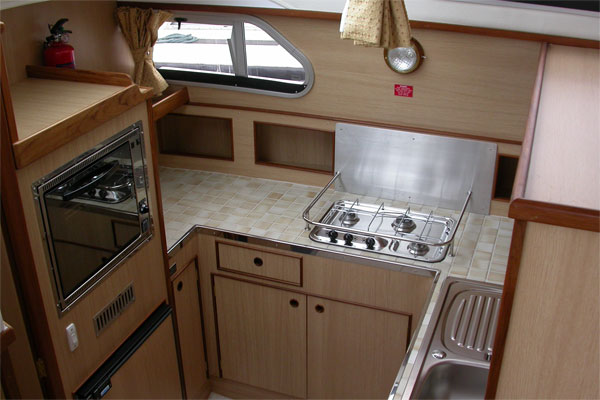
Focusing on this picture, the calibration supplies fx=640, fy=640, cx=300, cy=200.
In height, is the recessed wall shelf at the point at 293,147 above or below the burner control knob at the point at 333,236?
above

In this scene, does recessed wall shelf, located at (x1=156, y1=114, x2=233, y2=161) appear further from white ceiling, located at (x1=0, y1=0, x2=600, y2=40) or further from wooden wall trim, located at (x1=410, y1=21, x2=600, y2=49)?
wooden wall trim, located at (x1=410, y1=21, x2=600, y2=49)

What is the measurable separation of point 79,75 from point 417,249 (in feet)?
4.80

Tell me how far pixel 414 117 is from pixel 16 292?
1.78 meters

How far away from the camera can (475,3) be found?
7.90 feet

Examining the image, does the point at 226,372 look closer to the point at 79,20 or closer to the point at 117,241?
the point at 117,241

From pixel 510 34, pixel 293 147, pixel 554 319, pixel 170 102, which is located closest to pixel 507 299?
pixel 554 319

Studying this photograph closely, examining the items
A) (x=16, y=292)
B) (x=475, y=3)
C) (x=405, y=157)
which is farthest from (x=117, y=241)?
(x=475, y=3)

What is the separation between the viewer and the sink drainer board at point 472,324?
6.91ft

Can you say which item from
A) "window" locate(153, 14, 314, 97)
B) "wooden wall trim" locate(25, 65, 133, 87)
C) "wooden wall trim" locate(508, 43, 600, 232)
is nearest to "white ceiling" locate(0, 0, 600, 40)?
"wooden wall trim" locate(25, 65, 133, 87)

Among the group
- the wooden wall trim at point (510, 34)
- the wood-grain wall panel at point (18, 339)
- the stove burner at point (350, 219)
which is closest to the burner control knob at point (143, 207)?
the wood-grain wall panel at point (18, 339)

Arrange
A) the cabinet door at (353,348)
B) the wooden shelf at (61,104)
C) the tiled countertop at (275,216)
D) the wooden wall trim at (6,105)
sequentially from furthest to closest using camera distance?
the cabinet door at (353,348) < the tiled countertop at (275,216) < the wooden shelf at (61,104) < the wooden wall trim at (6,105)

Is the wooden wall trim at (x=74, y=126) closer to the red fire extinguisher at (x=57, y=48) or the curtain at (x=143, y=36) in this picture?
the red fire extinguisher at (x=57, y=48)

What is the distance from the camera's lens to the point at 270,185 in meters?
3.23

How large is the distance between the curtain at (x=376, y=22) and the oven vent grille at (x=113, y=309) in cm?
121
